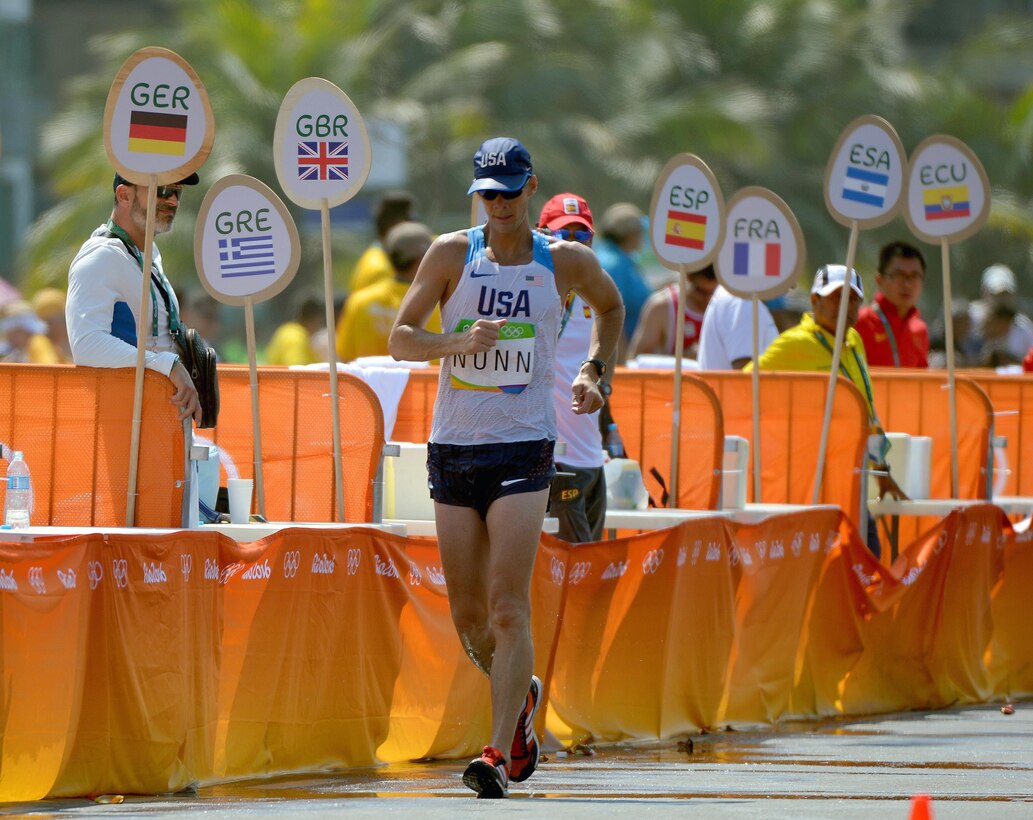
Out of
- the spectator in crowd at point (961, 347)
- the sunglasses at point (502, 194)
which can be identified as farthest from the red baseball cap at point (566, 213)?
the spectator in crowd at point (961, 347)

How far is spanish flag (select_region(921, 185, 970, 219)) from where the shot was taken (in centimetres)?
1295

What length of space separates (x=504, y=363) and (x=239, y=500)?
175cm

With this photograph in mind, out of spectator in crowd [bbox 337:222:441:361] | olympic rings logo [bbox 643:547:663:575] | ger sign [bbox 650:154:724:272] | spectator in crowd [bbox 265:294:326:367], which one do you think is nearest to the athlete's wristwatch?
olympic rings logo [bbox 643:547:663:575]

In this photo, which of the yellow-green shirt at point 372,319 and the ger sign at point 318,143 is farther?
the yellow-green shirt at point 372,319

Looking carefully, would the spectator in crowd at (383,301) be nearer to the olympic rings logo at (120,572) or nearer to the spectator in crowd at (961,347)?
the olympic rings logo at (120,572)

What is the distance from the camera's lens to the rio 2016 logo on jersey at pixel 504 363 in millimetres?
8078

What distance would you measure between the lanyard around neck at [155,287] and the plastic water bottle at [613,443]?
277 centimetres

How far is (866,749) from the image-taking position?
32.5 ft

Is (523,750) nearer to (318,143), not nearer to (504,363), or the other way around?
(504,363)

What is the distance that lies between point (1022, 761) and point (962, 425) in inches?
158

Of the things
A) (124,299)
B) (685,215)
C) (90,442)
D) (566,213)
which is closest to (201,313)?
(685,215)

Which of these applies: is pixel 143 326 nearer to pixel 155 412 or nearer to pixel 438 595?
pixel 155 412

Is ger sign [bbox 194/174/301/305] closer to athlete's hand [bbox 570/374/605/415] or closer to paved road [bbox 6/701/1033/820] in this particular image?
athlete's hand [bbox 570/374/605/415]

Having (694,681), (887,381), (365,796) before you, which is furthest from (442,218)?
(365,796)
